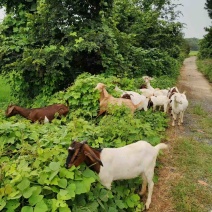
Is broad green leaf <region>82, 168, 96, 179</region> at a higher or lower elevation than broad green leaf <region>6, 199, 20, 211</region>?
higher

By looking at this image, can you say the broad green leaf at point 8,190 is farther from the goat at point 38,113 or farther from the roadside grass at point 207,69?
the roadside grass at point 207,69

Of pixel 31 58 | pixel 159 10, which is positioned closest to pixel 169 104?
pixel 31 58

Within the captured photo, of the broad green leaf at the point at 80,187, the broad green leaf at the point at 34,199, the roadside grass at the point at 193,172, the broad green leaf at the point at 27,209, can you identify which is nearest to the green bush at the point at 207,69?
the roadside grass at the point at 193,172

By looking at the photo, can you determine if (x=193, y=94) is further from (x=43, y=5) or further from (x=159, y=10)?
(x=43, y=5)

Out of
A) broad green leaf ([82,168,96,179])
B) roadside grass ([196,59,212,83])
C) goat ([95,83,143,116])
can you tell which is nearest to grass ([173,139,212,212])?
goat ([95,83,143,116])

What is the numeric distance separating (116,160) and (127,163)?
20 cm

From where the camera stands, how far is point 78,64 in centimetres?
1052

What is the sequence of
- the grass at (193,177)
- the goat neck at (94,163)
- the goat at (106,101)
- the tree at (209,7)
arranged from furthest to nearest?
the tree at (209,7), the goat at (106,101), the grass at (193,177), the goat neck at (94,163)

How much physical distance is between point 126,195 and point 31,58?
19.6 feet

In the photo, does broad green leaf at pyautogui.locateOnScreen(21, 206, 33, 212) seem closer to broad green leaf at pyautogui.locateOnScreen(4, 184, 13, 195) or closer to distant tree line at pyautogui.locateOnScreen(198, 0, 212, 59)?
broad green leaf at pyautogui.locateOnScreen(4, 184, 13, 195)

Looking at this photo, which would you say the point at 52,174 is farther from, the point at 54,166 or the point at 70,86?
the point at 70,86

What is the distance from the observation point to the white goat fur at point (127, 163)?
14.2 ft

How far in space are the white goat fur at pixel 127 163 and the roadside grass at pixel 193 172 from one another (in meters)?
0.73

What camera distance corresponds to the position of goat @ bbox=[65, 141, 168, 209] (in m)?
3.86
